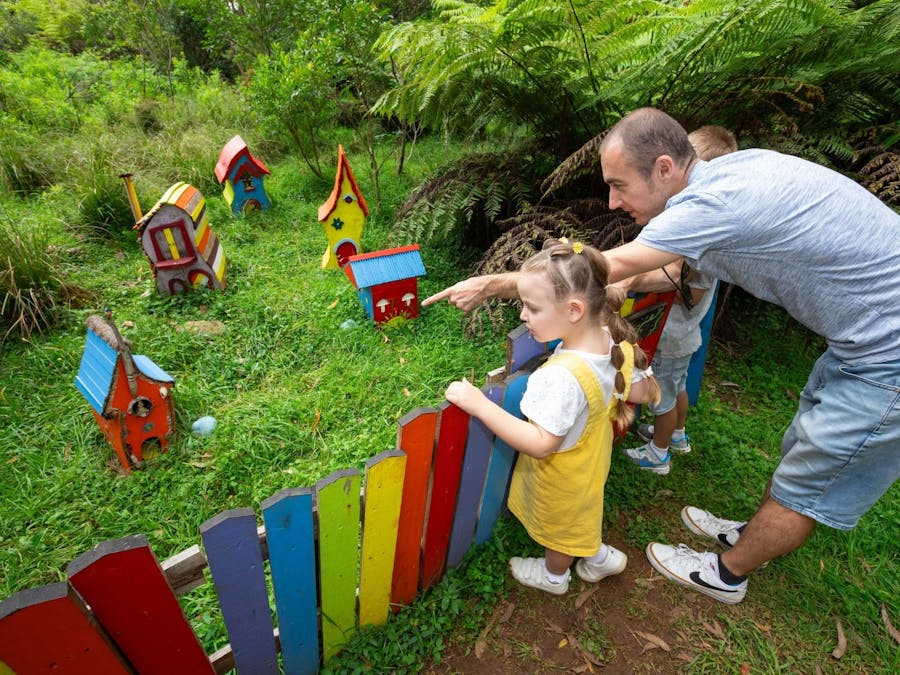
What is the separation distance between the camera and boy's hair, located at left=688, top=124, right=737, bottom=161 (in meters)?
2.09

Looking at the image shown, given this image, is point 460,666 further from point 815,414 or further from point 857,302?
point 857,302

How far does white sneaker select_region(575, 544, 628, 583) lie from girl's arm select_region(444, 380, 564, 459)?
2.66ft

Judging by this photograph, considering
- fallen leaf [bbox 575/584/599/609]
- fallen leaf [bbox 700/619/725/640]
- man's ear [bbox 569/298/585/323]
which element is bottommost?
fallen leaf [bbox 700/619/725/640]

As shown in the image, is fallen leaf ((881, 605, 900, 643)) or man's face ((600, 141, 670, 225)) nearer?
man's face ((600, 141, 670, 225))

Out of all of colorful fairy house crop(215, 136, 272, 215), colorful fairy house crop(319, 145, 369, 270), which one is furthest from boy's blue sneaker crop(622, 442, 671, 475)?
colorful fairy house crop(215, 136, 272, 215)

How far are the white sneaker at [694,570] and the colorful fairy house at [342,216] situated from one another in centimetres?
328

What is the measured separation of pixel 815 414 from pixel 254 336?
10.5ft

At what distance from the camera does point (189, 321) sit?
11.4 ft

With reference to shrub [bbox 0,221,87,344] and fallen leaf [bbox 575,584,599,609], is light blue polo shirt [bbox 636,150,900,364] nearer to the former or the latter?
fallen leaf [bbox 575,584,599,609]

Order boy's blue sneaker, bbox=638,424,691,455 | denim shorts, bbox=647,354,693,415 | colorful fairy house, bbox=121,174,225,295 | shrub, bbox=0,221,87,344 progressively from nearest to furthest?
1. denim shorts, bbox=647,354,693,415
2. boy's blue sneaker, bbox=638,424,691,455
3. shrub, bbox=0,221,87,344
4. colorful fairy house, bbox=121,174,225,295

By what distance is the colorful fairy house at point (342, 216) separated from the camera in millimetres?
3912

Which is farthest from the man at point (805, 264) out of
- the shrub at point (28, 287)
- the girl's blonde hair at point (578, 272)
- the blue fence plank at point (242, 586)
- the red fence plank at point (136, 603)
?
the shrub at point (28, 287)

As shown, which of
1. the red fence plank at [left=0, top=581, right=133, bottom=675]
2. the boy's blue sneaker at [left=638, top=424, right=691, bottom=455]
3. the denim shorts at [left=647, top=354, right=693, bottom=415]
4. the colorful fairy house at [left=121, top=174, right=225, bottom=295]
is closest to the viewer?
the red fence plank at [left=0, top=581, right=133, bottom=675]

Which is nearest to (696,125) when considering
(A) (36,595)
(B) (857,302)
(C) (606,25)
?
(C) (606,25)
